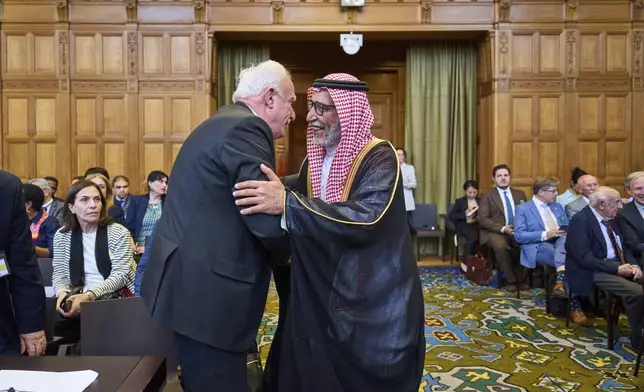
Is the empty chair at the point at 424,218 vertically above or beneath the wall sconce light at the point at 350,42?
beneath

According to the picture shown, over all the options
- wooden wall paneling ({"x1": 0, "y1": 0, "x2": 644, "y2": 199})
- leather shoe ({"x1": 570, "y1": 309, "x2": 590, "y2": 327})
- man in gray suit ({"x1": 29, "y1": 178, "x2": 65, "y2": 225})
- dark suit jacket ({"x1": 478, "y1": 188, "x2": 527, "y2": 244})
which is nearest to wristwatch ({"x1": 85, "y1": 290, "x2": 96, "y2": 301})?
man in gray suit ({"x1": 29, "y1": 178, "x2": 65, "y2": 225})

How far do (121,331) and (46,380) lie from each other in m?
0.94

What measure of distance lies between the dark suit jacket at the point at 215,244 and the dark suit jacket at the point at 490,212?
5588mm

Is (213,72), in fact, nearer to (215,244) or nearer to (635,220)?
(635,220)

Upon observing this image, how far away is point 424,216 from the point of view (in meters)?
8.77

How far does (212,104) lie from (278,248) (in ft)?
23.9

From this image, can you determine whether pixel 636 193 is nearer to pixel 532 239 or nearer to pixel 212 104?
pixel 532 239

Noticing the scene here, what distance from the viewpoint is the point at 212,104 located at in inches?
350

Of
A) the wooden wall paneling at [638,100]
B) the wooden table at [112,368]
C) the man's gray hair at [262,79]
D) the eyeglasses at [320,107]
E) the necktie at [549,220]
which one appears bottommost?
the wooden table at [112,368]

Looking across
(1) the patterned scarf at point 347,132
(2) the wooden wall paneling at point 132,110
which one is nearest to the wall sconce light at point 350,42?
(2) the wooden wall paneling at point 132,110

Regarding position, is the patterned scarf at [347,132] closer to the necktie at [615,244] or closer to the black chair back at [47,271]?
the black chair back at [47,271]

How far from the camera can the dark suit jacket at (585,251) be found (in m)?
4.63

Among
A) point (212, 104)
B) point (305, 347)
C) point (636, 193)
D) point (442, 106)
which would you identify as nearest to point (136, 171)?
point (212, 104)

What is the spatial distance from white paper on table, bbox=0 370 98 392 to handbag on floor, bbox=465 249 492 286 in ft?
19.1
